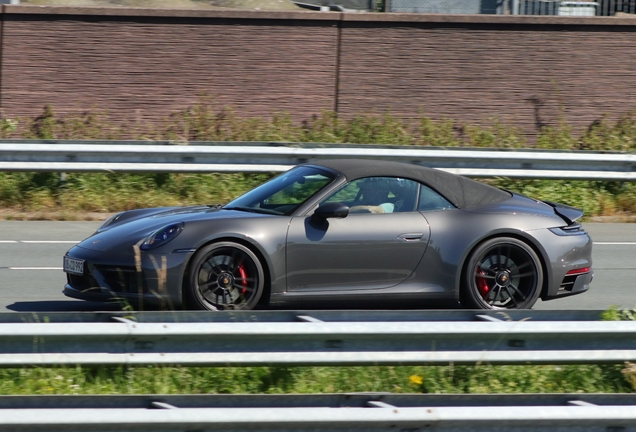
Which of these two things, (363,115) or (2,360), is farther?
(363,115)

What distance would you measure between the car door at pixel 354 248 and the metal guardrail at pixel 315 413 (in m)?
2.69

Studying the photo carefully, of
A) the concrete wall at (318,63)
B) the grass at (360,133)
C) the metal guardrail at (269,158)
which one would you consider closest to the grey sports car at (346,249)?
the metal guardrail at (269,158)

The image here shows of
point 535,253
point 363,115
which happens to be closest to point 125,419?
point 535,253

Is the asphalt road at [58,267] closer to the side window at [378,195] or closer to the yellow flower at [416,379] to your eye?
the side window at [378,195]

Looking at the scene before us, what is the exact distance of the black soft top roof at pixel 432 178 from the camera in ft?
24.1

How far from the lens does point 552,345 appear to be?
4.85 meters

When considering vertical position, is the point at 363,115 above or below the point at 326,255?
above

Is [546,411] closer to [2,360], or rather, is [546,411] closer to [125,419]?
[125,419]

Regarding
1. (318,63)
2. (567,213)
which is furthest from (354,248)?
(318,63)

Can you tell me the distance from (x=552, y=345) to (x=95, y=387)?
2518 mm

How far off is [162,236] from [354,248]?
144 cm

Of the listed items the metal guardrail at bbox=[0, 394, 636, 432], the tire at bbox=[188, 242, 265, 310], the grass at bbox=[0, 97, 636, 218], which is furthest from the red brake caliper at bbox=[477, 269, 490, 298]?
the grass at bbox=[0, 97, 636, 218]

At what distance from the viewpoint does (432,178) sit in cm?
747

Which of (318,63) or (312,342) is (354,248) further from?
(318,63)
